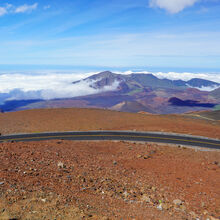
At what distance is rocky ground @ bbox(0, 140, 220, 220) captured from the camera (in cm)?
1067

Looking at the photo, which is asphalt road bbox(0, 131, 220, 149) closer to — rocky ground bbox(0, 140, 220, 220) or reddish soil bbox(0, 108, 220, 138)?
reddish soil bbox(0, 108, 220, 138)

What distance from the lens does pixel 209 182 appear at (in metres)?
19.3

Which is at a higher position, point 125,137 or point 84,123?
point 84,123

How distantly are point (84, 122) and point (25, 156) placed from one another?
38506mm

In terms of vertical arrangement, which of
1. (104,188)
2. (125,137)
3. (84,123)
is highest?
(104,188)

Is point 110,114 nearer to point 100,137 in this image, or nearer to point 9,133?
point 100,137

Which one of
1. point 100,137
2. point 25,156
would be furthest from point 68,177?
point 100,137

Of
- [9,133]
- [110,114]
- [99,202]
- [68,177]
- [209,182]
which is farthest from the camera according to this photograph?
[110,114]

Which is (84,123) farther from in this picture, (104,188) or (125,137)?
(104,188)

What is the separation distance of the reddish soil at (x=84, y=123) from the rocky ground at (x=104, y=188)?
2816 cm

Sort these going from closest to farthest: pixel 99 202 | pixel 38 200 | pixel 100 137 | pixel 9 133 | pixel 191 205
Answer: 1. pixel 38 200
2. pixel 99 202
3. pixel 191 205
4. pixel 100 137
5. pixel 9 133

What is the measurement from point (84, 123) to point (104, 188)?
1696 inches

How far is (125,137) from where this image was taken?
42.9m

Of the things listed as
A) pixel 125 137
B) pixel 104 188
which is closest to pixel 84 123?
pixel 125 137
